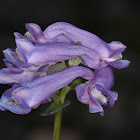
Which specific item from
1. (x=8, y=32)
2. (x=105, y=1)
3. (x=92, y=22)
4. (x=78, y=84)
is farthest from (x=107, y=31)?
(x=78, y=84)

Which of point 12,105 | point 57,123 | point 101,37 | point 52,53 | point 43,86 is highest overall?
point 52,53

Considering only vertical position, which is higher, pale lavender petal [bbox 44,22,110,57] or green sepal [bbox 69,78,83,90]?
pale lavender petal [bbox 44,22,110,57]

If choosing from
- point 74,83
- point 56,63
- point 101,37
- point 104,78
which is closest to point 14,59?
point 56,63

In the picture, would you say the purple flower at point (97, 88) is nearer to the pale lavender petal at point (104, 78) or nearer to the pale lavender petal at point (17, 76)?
the pale lavender petal at point (104, 78)

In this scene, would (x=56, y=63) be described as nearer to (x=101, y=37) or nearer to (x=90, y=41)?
(x=90, y=41)

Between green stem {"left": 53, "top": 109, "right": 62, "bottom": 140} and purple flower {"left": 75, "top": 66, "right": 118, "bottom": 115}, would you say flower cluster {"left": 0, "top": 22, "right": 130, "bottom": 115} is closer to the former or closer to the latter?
purple flower {"left": 75, "top": 66, "right": 118, "bottom": 115}

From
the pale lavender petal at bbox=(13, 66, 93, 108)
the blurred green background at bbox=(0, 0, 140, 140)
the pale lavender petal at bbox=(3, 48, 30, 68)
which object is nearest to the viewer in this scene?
the pale lavender petal at bbox=(13, 66, 93, 108)

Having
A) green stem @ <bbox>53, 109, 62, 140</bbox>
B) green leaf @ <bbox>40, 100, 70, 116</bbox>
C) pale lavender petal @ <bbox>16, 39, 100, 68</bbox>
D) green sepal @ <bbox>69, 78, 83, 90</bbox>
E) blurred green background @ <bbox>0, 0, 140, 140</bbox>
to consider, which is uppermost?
pale lavender petal @ <bbox>16, 39, 100, 68</bbox>

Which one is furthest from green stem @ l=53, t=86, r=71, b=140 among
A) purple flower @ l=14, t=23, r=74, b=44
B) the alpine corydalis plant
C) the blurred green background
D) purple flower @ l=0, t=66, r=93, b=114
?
the blurred green background
